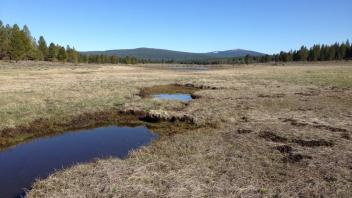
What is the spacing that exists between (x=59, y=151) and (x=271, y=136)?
10415 mm

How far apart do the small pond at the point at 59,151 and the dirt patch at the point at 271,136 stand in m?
5.77

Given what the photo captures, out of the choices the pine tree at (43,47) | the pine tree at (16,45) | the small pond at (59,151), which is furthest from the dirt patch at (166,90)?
the pine tree at (43,47)

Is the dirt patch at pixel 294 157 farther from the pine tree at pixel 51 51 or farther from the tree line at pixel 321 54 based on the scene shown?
the tree line at pixel 321 54

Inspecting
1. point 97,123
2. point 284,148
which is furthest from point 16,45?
point 284,148

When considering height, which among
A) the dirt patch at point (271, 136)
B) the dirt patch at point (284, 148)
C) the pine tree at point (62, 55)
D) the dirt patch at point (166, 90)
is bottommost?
the dirt patch at point (284, 148)

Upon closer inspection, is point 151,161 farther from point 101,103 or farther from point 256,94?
point 256,94

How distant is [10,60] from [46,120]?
90.9 m

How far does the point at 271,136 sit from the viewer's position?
53.1 feet

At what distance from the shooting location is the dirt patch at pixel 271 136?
15.6 m

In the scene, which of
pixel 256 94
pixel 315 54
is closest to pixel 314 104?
pixel 256 94

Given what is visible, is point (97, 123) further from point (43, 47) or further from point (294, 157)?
point (43, 47)

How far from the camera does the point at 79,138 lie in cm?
1802

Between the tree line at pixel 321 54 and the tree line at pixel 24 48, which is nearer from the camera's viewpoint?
the tree line at pixel 24 48

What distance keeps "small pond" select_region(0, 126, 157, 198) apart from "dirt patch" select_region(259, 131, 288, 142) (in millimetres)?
5768
